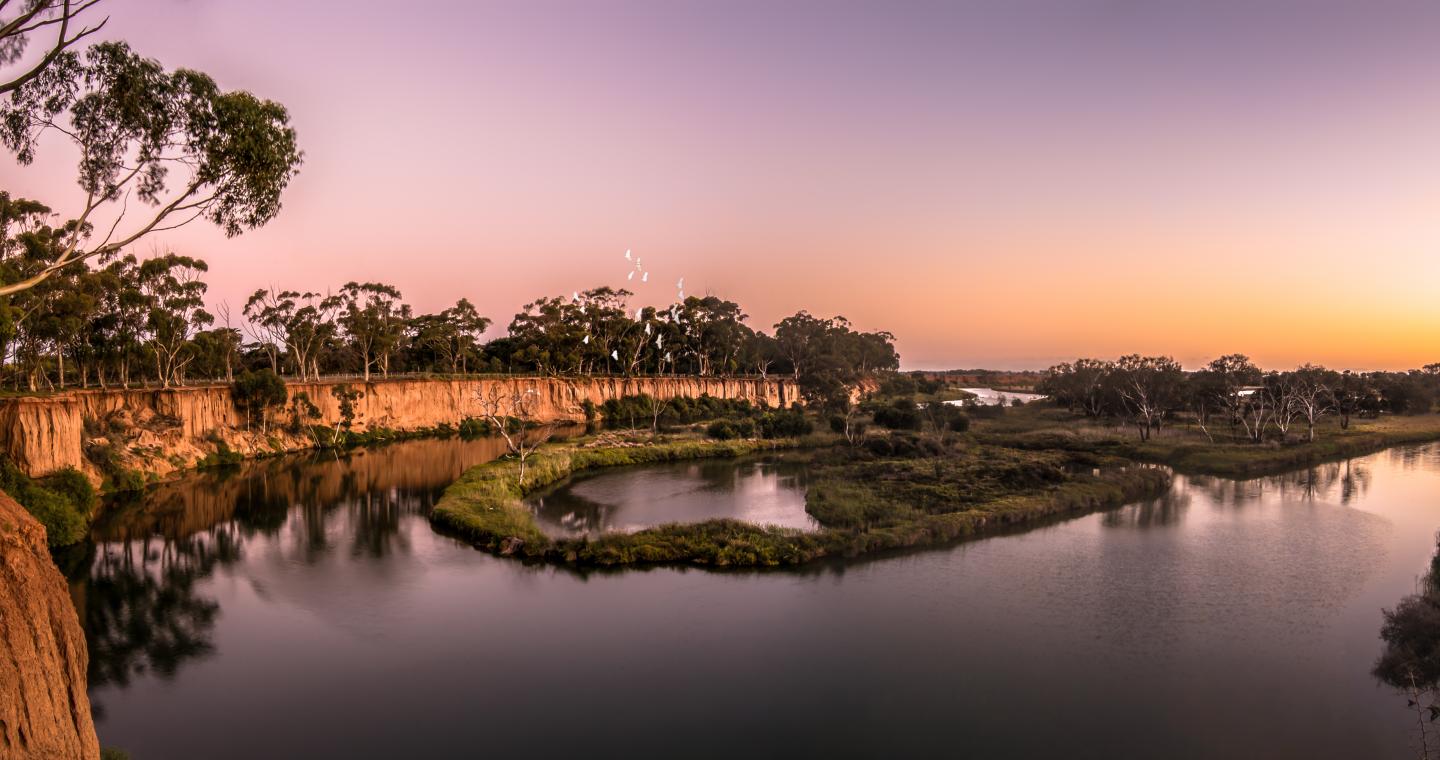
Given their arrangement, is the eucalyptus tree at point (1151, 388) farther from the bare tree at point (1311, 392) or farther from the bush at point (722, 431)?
the bush at point (722, 431)

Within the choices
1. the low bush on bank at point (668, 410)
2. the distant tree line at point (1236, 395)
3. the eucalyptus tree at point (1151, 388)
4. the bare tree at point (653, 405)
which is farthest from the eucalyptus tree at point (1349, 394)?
the bare tree at point (653, 405)

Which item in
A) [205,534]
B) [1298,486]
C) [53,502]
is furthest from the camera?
[1298,486]

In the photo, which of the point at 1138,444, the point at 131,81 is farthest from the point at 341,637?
the point at 1138,444

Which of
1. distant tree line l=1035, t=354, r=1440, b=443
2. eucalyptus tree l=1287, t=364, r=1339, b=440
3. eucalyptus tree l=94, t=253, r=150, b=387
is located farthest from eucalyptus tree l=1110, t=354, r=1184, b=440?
eucalyptus tree l=94, t=253, r=150, b=387

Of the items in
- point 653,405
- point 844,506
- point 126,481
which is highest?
point 653,405

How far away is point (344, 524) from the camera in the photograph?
34219 millimetres

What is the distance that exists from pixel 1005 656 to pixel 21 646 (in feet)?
61.5

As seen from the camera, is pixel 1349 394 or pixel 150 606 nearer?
pixel 150 606

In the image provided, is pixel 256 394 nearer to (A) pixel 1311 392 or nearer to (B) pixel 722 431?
(B) pixel 722 431

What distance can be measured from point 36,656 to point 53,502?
2835cm

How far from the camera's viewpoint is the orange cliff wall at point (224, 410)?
34.2 meters

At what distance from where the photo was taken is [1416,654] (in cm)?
1784

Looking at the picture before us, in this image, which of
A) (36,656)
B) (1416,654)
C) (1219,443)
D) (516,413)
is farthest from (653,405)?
(36,656)

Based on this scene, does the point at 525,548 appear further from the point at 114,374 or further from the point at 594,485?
the point at 114,374
